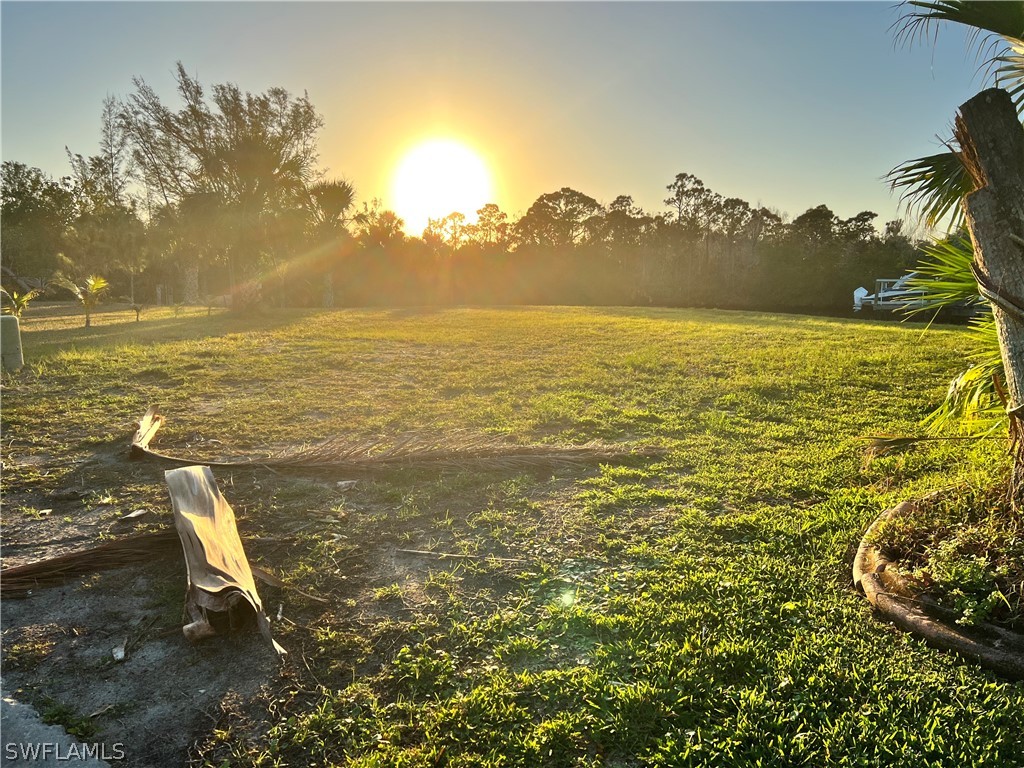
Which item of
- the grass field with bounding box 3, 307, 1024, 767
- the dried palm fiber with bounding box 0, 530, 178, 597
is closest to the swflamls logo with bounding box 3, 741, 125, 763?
the grass field with bounding box 3, 307, 1024, 767

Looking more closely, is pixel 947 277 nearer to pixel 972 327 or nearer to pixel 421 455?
pixel 972 327

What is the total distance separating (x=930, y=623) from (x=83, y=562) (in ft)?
13.1

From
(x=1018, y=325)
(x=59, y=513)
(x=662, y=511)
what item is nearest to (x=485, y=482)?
(x=662, y=511)

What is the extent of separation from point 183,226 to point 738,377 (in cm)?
2108

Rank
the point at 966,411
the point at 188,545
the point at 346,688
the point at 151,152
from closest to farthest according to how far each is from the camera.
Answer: the point at 346,688, the point at 188,545, the point at 966,411, the point at 151,152

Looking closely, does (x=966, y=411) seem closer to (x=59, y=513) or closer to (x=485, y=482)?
(x=485, y=482)

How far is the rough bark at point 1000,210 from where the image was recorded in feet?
7.40

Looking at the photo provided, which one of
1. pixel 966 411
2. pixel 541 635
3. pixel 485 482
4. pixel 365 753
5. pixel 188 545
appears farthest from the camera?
pixel 485 482

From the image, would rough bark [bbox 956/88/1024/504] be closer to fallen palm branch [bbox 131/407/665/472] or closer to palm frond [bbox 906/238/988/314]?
palm frond [bbox 906/238/988/314]

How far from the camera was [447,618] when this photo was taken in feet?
8.38

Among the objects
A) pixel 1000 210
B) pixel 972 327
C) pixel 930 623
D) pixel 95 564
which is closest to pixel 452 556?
pixel 95 564

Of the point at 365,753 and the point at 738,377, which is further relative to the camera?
the point at 738,377

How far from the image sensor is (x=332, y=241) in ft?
89.1

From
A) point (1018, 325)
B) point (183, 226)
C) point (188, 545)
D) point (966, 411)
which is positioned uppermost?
point (183, 226)
